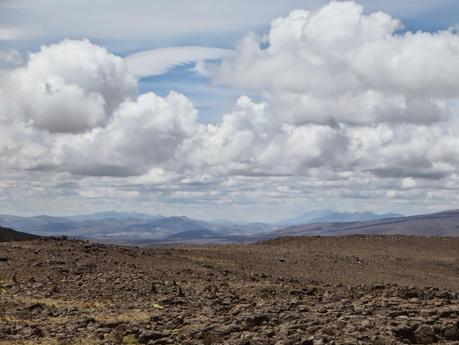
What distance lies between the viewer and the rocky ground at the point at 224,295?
19.8 metres

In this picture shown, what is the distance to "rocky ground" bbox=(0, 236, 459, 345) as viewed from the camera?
1978 cm

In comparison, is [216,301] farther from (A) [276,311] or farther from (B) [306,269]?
(B) [306,269]

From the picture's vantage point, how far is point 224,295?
30141mm

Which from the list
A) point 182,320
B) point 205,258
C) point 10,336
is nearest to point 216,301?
point 182,320

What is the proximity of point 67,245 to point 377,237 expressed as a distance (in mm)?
31755

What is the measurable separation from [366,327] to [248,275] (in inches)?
824

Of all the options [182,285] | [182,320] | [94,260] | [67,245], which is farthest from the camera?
[67,245]

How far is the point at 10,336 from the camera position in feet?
69.4

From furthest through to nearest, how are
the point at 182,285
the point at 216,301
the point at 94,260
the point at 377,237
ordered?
the point at 377,237 → the point at 94,260 → the point at 182,285 → the point at 216,301

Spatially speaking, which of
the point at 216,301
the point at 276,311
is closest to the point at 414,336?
the point at 276,311

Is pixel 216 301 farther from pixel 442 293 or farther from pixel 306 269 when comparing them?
pixel 306 269

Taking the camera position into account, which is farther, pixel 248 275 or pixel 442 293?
pixel 248 275

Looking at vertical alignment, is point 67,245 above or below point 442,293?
above

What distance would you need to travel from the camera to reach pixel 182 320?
22.8 meters
